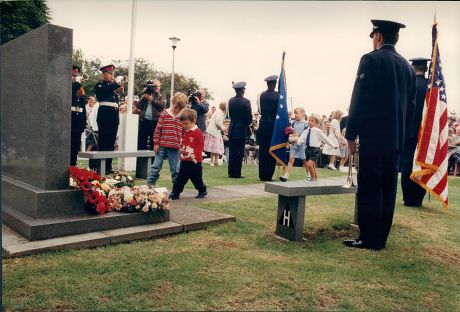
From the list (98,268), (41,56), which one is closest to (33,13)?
(41,56)

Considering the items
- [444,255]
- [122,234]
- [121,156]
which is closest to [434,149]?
[444,255]

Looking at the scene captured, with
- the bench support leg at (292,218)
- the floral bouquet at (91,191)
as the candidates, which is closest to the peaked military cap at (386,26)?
the bench support leg at (292,218)

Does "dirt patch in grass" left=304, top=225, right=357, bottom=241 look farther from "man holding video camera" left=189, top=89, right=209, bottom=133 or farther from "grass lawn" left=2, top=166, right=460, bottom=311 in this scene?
"man holding video camera" left=189, top=89, right=209, bottom=133

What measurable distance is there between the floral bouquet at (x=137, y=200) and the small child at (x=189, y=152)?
1.76 meters

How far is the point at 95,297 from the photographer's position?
3.08 m

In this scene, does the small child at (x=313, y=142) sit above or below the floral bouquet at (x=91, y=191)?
above

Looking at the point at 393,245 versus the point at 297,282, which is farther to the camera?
the point at 393,245

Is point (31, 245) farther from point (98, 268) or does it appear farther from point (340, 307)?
point (340, 307)

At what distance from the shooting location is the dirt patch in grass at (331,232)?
5234 mm

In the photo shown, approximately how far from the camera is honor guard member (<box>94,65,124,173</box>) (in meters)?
9.38

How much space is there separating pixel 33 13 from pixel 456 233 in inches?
1119

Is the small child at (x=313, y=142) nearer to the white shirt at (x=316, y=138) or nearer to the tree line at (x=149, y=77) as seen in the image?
the white shirt at (x=316, y=138)

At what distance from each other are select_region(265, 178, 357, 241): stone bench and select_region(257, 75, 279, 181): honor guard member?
17.8 feet

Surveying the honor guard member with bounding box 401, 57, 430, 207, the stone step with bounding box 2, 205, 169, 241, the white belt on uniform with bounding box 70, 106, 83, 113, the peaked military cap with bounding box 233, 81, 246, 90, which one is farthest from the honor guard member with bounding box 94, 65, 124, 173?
the honor guard member with bounding box 401, 57, 430, 207
